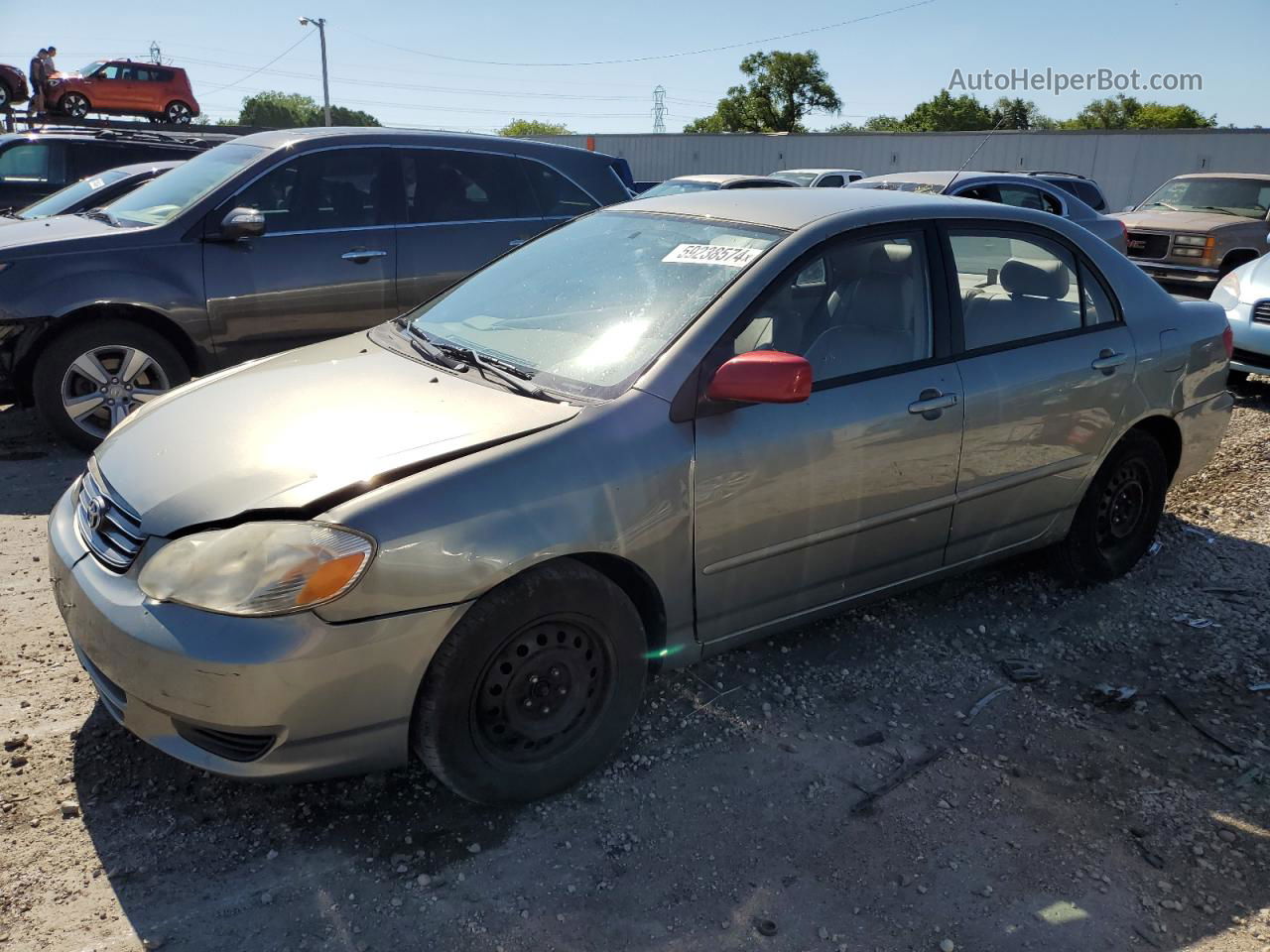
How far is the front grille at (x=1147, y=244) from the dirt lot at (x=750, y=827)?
9929mm

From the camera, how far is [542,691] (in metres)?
2.64

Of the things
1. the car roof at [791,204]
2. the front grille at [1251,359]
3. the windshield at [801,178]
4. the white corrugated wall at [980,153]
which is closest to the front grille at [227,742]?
the car roof at [791,204]

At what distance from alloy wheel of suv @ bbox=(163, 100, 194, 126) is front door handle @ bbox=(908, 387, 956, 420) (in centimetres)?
3034

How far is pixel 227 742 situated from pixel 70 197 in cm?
658

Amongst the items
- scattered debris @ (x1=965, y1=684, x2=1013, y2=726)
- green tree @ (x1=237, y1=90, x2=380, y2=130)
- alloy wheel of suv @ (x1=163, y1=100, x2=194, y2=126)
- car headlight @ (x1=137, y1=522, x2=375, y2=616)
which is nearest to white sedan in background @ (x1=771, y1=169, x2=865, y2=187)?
scattered debris @ (x1=965, y1=684, x2=1013, y2=726)

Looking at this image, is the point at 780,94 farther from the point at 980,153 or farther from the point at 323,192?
the point at 323,192

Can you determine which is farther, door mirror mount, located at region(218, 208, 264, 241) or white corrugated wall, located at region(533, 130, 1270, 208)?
white corrugated wall, located at region(533, 130, 1270, 208)

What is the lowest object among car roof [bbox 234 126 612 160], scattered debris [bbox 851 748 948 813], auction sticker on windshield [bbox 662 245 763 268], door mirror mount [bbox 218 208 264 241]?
scattered debris [bbox 851 748 948 813]

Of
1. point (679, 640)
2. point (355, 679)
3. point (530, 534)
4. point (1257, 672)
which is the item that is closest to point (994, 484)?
point (1257, 672)

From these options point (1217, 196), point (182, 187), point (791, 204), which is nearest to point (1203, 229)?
point (1217, 196)

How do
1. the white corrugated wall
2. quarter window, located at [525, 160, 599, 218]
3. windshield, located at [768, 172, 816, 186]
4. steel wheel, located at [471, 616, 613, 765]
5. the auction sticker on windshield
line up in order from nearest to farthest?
steel wheel, located at [471, 616, 613, 765], the auction sticker on windshield, quarter window, located at [525, 160, 599, 218], windshield, located at [768, 172, 816, 186], the white corrugated wall

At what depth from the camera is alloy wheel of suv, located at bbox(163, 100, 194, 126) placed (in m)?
28.1

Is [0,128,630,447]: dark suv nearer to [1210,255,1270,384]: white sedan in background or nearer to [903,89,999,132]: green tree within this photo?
[1210,255,1270,384]: white sedan in background

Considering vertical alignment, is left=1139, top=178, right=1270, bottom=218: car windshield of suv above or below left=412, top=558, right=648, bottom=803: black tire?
above
